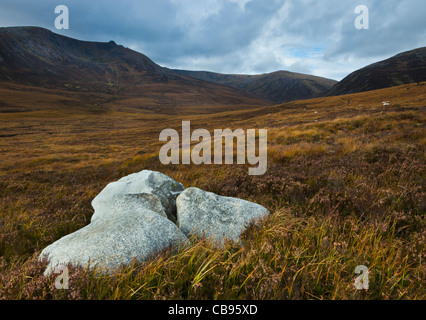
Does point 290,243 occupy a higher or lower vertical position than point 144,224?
lower

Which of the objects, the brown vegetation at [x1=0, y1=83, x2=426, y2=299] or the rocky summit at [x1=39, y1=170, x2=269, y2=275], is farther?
the rocky summit at [x1=39, y1=170, x2=269, y2=275]

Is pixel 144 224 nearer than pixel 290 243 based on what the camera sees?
No

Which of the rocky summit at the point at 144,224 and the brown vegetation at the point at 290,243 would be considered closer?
the brown vegetation at the point at 290,243

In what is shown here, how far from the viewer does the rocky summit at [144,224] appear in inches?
111

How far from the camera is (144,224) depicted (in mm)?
3354

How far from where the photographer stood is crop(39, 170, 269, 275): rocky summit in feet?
9.21

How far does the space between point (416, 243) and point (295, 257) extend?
5.88ft

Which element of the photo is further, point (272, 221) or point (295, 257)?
point (272, 221)

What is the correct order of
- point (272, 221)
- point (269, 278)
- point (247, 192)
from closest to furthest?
point (269, 278) → point (272, 221) → point (247, 192)
